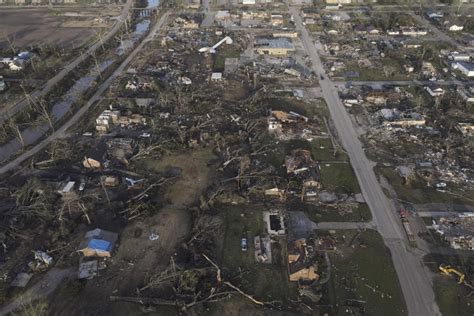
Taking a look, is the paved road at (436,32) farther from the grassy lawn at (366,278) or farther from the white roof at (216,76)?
the grassy lawn at (366,278)

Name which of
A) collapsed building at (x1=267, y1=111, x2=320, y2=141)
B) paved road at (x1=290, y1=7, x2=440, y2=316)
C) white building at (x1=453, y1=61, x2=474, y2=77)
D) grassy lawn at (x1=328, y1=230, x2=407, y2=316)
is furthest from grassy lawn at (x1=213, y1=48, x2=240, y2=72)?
grassy lawn at (x1=328, y1=230, x2=407, y2=316)

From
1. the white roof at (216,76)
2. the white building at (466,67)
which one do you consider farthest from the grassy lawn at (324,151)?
the white building at (466,67)

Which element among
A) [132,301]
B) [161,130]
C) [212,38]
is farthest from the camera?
[212,38]

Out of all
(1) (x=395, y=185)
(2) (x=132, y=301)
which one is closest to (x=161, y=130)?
(2) (x=132, y=301)

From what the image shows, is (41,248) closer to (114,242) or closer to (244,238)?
(114,242)

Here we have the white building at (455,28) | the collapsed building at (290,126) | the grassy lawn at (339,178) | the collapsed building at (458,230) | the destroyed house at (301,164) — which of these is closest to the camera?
the collapsed building at (458,230)
